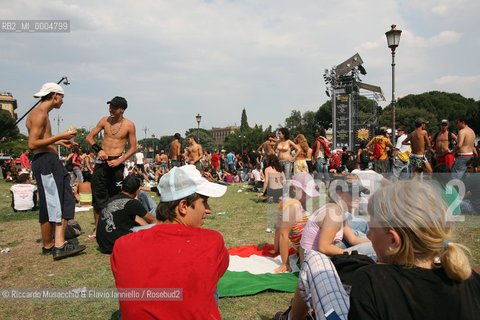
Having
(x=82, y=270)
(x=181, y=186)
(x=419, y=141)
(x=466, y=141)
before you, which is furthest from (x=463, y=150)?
(x=82, y=270)

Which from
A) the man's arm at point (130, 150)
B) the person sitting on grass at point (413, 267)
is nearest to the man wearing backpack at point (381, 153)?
the man's arm at point (130, 150)

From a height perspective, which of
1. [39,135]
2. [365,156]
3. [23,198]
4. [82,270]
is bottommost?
[82,270]

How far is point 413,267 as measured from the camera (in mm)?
1336

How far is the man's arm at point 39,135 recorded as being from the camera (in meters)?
4.19

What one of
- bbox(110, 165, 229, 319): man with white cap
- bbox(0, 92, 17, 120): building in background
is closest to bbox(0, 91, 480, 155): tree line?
bbox(0, 92, 17, 120): building in background

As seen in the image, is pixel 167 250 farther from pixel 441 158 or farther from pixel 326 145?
pixel 326 145

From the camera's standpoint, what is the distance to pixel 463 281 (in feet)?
4.20

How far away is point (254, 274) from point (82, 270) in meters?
2.12

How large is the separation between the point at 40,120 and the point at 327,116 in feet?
230

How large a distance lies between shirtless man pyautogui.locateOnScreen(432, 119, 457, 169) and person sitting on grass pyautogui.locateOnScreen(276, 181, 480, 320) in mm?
7741

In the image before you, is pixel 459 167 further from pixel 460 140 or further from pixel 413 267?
pixel 413 267

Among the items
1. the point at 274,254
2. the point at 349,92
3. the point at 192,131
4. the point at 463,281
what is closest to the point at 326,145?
the point at 274,254

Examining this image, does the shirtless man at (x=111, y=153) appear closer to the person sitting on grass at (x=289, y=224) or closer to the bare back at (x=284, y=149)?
the person sitting on grass at (x=289, y=224)

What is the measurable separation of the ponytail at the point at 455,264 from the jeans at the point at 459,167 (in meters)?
7.00
